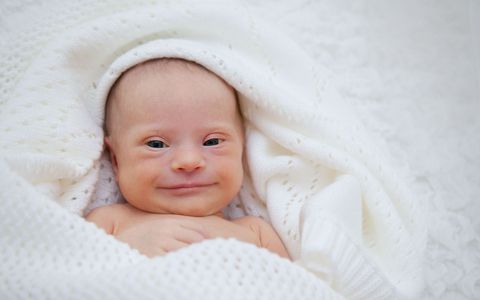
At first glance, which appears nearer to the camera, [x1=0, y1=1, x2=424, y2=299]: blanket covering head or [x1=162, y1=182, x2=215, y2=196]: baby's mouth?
[x1=0, y1=1, x2=424, y2=299]: blanket covering head

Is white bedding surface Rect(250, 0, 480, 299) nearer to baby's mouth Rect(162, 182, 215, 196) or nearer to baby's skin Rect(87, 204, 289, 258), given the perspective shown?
baby's skin Rect(87, 204, 289, 258)

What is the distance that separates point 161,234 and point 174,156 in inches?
6.7

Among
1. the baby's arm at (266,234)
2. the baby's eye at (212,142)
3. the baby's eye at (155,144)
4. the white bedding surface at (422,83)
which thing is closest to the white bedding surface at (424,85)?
the white bedding surface at (422,83)

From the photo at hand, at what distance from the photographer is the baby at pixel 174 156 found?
124 cm

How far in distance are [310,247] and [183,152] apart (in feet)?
1.11

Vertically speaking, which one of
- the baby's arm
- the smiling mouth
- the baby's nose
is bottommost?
the baby's arm

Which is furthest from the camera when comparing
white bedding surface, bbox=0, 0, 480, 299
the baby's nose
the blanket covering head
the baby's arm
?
white bedding surface, bbox=0, 0, 480, 299

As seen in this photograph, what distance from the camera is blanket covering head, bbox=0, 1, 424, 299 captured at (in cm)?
109

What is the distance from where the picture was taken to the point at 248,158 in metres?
1.41

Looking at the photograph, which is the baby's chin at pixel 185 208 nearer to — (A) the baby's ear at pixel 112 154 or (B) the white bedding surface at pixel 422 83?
(A) the baby's ear at pixel 112 154

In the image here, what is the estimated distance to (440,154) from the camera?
159cm

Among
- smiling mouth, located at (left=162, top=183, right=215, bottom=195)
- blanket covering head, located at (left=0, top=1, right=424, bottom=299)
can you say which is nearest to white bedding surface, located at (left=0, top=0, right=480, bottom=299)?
blanket covering head, located at (left=0, top=1, right=424, bottom=299)

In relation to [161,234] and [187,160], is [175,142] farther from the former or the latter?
[161,234]

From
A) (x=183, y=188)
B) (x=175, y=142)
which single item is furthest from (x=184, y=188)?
(x=175, y=142)
